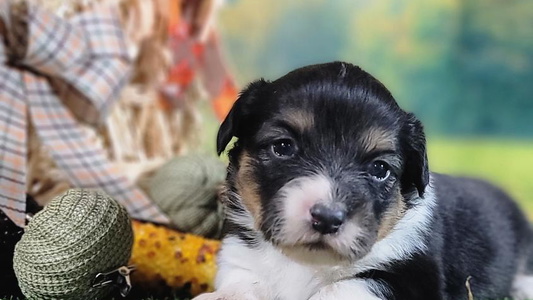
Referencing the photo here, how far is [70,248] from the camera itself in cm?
223

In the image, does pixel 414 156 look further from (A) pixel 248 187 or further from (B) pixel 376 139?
(A) pixel 248 187

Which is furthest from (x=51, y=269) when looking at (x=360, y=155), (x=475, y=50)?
(x=475, y=50)

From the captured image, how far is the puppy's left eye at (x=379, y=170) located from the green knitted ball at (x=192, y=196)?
1.22 m

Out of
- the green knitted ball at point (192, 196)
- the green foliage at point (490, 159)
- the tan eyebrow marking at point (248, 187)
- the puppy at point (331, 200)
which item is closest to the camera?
the puppy at point (331, 200)

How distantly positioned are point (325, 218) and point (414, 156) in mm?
570

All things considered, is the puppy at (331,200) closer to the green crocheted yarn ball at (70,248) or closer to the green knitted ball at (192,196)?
the green crocheted yarn ball at (70,248)

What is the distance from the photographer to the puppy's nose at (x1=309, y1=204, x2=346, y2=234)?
6.08ft

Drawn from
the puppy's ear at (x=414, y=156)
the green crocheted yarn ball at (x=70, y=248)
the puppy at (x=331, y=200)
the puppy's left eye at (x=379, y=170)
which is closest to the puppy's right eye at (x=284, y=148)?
the puppy at (x=331, y=200)

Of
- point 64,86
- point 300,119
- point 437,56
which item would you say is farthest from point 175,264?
point 437,56

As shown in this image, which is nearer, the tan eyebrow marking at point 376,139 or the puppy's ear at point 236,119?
the tan eyebrow marking at point 376,139

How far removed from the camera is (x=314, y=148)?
2.06 metres

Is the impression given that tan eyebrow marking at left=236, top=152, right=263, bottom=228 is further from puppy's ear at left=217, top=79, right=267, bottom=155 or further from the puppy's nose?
the puppy's nose

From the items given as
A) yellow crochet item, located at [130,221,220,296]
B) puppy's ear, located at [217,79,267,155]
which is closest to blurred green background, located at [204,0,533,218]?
yellow crochet item, located at [130,221,220,296]

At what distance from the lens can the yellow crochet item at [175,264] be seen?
262 centimetres
